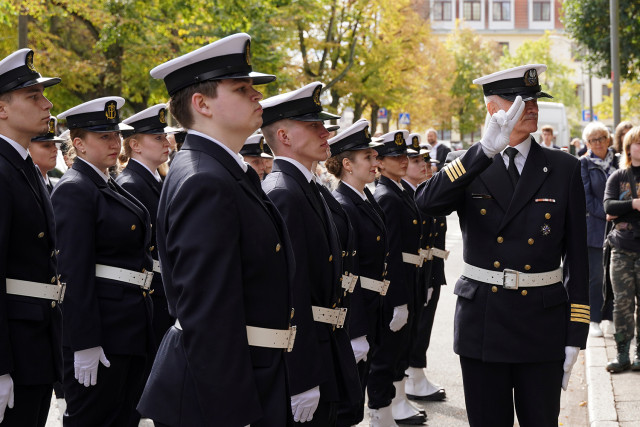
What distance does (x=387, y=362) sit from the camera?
252 inches

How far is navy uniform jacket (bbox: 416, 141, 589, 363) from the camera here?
435cm

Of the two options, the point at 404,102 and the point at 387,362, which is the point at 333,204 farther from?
the point at 404,102

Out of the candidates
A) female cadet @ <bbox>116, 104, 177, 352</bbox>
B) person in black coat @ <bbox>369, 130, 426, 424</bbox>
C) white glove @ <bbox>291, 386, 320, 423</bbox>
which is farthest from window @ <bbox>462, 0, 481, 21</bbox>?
white glove @ <bbox>291, 386, 320, 423</bbox>

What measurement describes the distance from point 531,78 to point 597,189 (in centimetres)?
538

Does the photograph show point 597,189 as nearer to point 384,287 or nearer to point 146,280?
point 384,287

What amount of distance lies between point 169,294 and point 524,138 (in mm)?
2236

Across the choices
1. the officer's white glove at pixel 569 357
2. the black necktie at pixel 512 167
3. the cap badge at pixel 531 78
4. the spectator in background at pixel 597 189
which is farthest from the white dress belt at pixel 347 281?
the spectator in background at pixel 597 189

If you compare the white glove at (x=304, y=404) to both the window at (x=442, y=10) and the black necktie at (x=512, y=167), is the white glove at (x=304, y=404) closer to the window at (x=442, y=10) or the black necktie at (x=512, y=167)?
the black necktie at (x=512, y=167)

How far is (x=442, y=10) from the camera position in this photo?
83312mm

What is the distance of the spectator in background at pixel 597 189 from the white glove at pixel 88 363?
6.05 metres

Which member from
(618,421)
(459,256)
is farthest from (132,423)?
(459,256)

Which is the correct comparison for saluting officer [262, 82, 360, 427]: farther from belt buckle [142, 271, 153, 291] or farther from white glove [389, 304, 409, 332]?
white glove [389, 304, 409, 332]

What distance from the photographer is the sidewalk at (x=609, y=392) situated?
6258 millimetres

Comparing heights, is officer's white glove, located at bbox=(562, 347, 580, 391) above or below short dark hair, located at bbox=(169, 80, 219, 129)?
below
